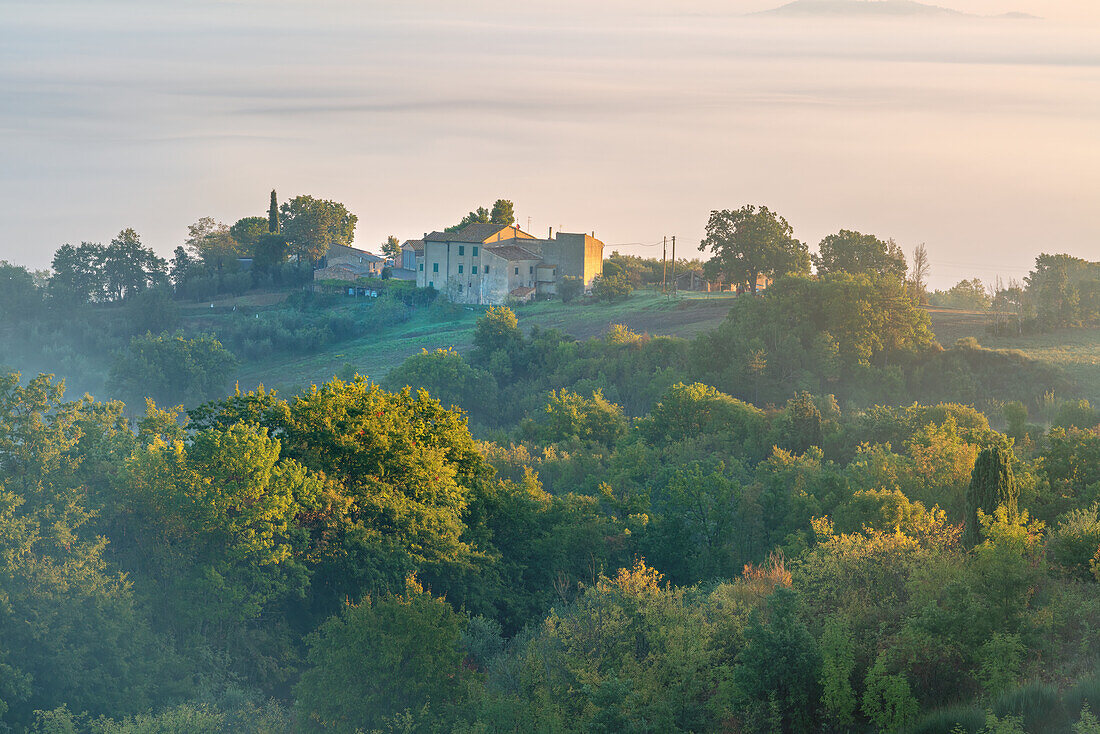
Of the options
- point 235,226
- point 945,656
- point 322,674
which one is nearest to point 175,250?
point 235,226

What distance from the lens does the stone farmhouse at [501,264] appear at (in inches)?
4055

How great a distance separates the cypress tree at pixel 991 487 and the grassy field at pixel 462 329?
51564mm

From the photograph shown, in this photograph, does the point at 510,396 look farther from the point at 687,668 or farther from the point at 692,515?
the point at 687,668

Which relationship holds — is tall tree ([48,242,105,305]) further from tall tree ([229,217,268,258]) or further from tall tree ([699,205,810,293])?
tall tree ([699,205,810,293])

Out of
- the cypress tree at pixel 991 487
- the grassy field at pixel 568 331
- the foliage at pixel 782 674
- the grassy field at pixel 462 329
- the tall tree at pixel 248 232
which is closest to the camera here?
the foliage at pixel 782 674

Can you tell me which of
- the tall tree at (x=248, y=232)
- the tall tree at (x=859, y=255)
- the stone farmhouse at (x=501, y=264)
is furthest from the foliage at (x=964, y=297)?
the tall tree at (x=248, y=232)

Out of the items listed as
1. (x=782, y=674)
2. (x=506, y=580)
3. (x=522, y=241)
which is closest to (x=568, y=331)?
(x=522, y=241)

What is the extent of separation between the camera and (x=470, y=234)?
4245 inches

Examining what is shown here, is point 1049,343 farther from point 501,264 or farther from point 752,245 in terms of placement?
point 501,264

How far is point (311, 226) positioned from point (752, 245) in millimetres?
58957

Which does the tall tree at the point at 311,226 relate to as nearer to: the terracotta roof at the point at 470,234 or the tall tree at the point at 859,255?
the terracotta roof at the point at 470,234

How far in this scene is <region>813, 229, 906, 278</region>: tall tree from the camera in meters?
79.0

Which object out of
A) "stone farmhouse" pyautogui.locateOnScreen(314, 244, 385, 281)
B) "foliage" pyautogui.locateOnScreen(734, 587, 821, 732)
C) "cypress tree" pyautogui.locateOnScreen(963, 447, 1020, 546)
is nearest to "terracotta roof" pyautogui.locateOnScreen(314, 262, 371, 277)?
"stone farmhouse" pyautogui.locateOnScreen(314, 244, 385, 281)

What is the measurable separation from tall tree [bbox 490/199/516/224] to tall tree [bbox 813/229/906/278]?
1786 inches
